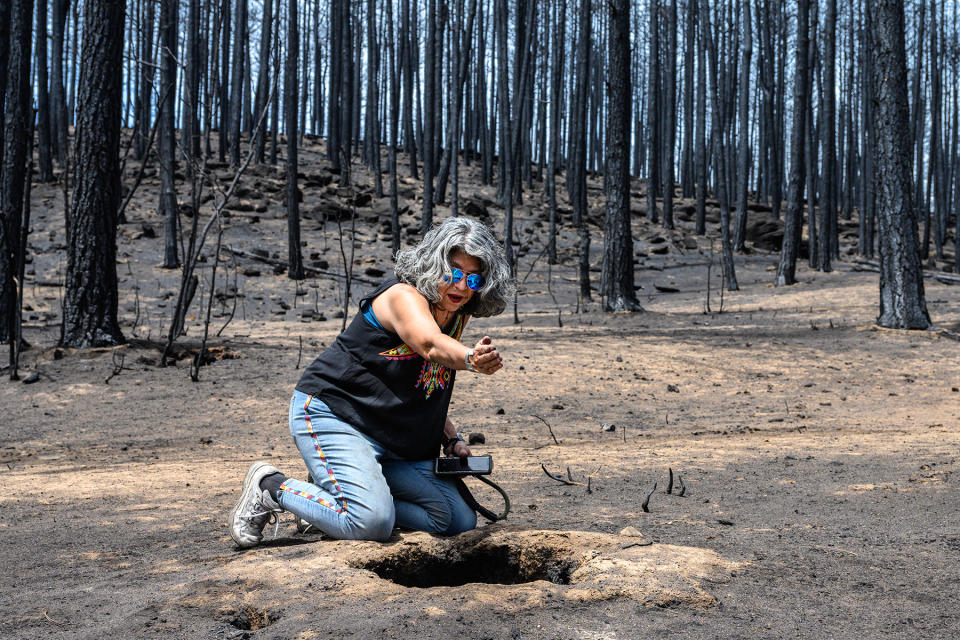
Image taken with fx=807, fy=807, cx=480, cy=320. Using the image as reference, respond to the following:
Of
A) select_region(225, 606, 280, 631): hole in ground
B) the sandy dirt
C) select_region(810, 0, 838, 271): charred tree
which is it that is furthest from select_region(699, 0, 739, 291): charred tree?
select_region(225, 606, 280, 631): hole in ground

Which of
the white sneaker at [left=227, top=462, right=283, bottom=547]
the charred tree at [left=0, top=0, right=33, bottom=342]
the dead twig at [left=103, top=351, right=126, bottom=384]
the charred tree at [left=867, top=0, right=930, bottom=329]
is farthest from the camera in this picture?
the charred tree at [left=867, top=0, right=930, bottom=329]

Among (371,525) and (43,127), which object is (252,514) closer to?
(371,525)

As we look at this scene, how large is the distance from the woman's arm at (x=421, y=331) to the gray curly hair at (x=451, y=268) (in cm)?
6

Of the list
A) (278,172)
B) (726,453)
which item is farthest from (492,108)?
(726,453)

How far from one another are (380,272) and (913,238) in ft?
32.9

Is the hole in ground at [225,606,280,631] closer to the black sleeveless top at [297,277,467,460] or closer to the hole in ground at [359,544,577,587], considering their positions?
the hole in ground at [359,544,577,587]

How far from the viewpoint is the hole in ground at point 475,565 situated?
265 cm

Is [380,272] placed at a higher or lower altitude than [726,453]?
higher

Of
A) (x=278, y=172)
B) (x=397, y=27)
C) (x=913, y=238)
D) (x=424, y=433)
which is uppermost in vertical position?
(x=397, y=27)

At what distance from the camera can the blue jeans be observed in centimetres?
274

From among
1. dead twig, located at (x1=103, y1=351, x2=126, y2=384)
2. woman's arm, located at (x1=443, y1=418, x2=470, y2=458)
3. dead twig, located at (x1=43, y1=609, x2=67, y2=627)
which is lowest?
dead twig, located at (x1=43, y1=609, x2=67, y2=627)

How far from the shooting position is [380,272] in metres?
16.4

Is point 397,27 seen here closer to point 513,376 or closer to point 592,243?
point 592,243

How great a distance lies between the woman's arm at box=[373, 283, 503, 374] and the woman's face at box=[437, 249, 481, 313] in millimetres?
89
